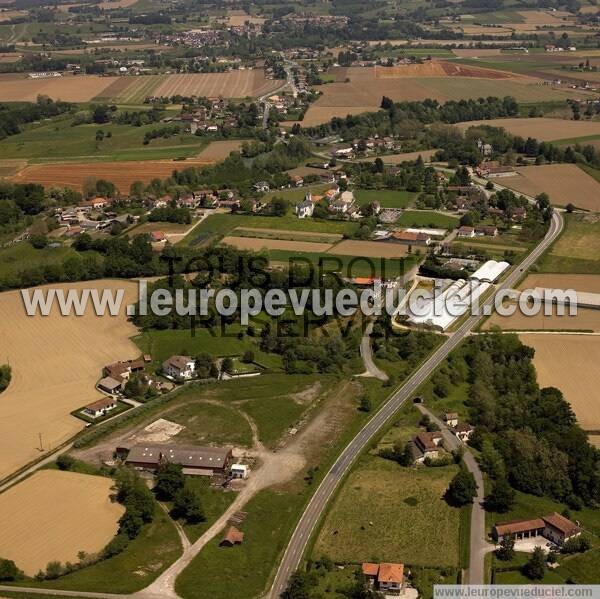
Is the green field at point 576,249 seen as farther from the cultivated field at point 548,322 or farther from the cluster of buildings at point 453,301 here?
the cultivated field at point 548,322

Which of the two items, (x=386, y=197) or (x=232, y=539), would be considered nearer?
(x=232, y=539)

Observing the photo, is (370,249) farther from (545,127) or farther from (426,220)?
(545,127)

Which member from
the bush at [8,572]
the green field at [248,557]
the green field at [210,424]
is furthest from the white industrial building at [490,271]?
the bush at [8,572]

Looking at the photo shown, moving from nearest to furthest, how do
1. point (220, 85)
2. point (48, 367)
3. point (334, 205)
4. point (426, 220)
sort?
point (48, 367) → point (426, 220) → point (334, 205) → point (220, 85)

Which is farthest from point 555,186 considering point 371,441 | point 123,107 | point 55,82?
point 55,82

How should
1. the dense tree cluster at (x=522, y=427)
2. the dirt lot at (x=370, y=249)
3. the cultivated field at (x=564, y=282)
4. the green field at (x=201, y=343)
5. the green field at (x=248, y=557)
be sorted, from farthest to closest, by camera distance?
the dirt lot at (x=370, y=249) → the cultivated field at (x=564, y=282) → the green field at (x=201, y=343) → the dense tree cluster at (x=522, y=427) → the green field at (x=248, y=557)

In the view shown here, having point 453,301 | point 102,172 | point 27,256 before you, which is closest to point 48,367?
point 27,256
